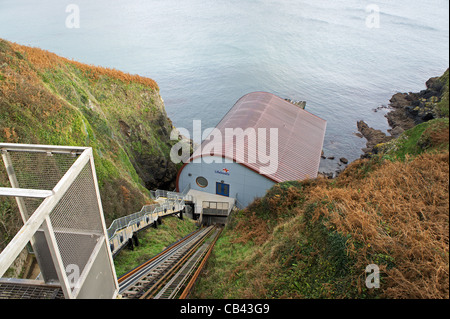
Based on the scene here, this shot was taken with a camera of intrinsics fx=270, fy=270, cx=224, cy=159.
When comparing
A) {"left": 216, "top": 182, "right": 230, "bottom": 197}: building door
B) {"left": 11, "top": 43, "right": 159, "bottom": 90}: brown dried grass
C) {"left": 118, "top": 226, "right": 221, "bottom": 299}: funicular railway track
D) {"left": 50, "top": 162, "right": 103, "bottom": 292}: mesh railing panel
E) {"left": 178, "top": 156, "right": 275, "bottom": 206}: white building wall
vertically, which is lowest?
{"left": 216, "top": 182, "right": 230, "bottom": 197}: building door

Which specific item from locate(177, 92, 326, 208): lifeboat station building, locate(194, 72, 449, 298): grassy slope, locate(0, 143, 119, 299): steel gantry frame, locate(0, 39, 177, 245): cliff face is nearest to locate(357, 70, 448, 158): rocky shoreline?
locate(177, 92, 326, 208): lifeboat station building

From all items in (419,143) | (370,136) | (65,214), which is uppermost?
(65,214)

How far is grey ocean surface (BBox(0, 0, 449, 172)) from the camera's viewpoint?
52656mm

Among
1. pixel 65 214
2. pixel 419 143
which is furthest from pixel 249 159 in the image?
pixel 65 214

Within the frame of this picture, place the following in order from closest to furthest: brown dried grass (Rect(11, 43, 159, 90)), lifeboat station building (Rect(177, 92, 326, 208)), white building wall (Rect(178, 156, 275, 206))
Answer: brown dried grass (Rect(11, 43, 159, 90)) < white building wall (Rect(178, 156, 275, 206)) < lifeboat station building (Rect(177, 92, 326, 208))

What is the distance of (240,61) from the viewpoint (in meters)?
70.8

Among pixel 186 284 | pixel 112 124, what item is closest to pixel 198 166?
pixel 112 124

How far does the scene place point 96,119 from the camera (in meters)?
21.8

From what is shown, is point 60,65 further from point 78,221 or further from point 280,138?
point 78,221

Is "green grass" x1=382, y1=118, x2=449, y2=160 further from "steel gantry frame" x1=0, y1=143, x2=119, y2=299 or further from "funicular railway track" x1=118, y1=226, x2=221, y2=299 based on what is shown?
"steel gantry frame" x1=0, y1=143, x2=119, y2=299

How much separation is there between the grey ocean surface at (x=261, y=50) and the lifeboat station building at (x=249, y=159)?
11.6m

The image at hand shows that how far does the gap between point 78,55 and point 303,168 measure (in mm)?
56392

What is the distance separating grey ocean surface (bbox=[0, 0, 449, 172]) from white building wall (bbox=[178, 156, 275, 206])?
18.5m

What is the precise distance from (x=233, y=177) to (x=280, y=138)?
7.86 meters
